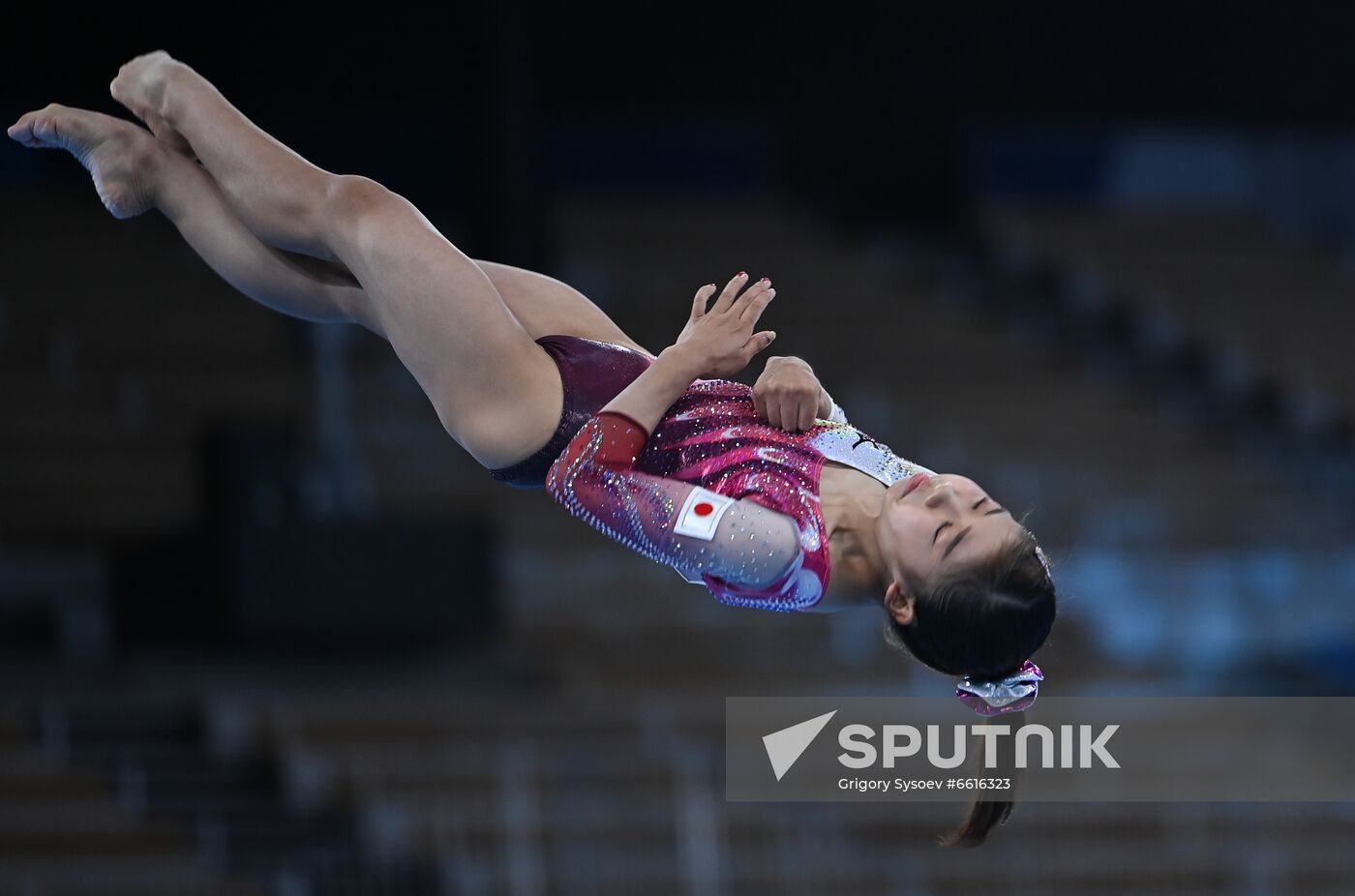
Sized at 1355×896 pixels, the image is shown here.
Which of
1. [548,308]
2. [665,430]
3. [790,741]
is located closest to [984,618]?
[665,430]

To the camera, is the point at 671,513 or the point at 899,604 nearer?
the point at 671,513

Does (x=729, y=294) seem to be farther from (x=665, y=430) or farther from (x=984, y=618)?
(x=984, y=618)

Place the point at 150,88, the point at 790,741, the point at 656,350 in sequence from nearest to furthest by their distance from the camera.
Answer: the point at 150,88 < the point at 790,741 < the point at 656,350

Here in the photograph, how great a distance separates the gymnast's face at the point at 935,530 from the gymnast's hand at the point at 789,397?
0.72 ft

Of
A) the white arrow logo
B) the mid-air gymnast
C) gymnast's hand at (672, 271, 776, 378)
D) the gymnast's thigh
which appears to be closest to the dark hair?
the mid-air gymnast

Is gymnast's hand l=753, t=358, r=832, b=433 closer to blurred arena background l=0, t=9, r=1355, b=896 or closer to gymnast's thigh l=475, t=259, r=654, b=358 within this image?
gymnast's thigh l=475, t=259, r=654, b=358

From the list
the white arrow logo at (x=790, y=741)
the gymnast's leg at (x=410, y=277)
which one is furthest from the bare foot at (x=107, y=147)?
the white arrow logo at (x=790, y=741)

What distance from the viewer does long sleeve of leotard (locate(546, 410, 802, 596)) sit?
3.05m

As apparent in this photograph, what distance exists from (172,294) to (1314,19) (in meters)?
7.20

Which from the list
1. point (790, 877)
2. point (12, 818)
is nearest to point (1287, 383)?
point (790, 877)

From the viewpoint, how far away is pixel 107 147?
11.4 ft

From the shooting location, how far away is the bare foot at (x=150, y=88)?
3396 mm

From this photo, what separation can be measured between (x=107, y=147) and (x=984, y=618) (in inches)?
72.6

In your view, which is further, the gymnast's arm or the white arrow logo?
the white arrow logo
